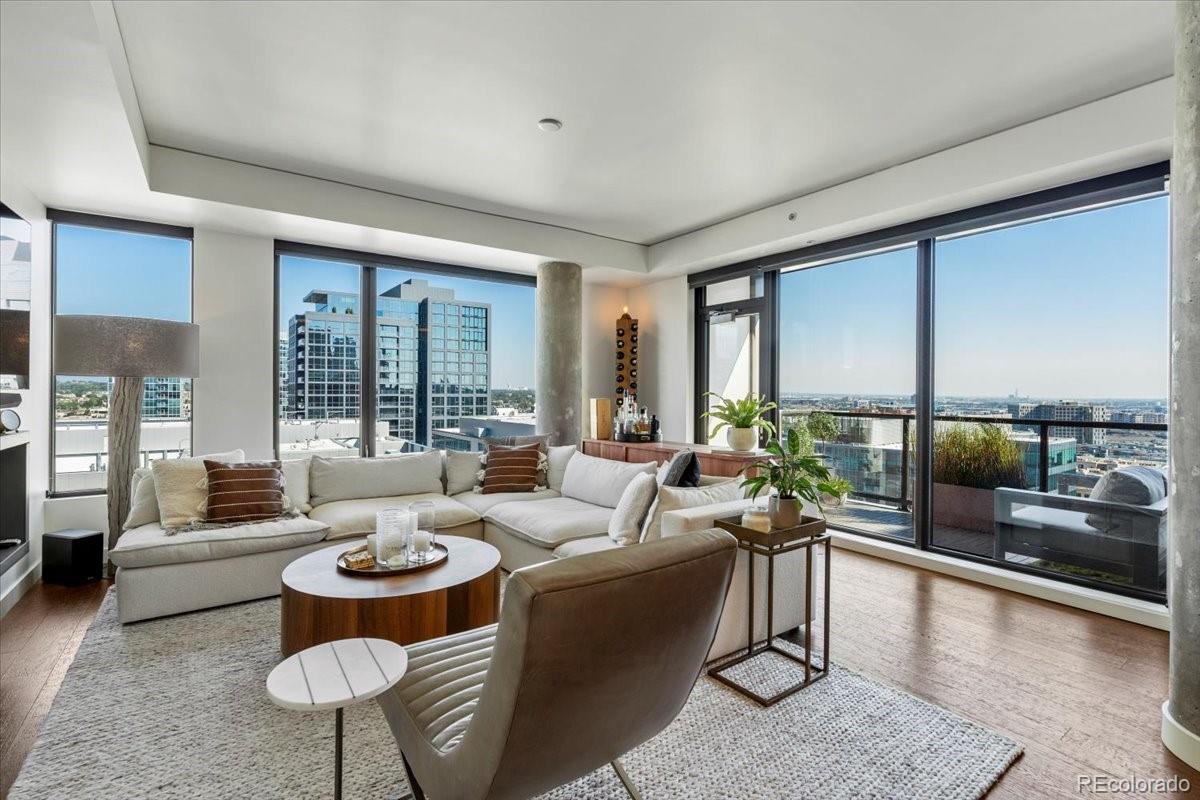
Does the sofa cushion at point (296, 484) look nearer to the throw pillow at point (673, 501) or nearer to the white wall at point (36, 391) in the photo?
the white wall at point (36, 391)

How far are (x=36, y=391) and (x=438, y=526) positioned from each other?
2813mm

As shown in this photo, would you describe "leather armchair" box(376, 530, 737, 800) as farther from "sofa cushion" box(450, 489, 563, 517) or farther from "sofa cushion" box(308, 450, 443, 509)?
"sofa cushion" box(308, 450, 443, 509)

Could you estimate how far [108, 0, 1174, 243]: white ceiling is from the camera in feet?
7.89

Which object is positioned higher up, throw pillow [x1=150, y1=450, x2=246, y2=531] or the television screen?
the television screen

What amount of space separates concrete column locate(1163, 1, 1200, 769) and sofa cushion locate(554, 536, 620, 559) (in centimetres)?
223

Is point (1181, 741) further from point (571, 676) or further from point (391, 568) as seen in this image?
point (391, 568)

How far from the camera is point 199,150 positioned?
3680 millimetres

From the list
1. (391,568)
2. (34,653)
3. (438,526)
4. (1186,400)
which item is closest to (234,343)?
(438,526)

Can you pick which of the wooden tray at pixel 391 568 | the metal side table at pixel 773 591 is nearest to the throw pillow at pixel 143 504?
the wooden tray at pixel 391 568

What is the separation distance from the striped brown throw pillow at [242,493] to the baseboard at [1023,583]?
4.16 metres

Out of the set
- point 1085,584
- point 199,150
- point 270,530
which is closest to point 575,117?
point 199,150

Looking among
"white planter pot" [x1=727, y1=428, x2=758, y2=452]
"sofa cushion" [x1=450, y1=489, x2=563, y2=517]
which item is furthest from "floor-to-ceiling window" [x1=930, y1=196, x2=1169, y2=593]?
"sofa cushion" [x1=450, y1=489, x2=563, y2=517]

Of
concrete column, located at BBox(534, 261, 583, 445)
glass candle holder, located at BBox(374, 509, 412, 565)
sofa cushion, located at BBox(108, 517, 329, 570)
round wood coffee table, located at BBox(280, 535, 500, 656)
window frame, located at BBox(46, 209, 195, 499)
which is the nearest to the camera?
round wood coffee table, located at BBox(280, 535, 500, 656)

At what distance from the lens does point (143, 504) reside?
136 inches
